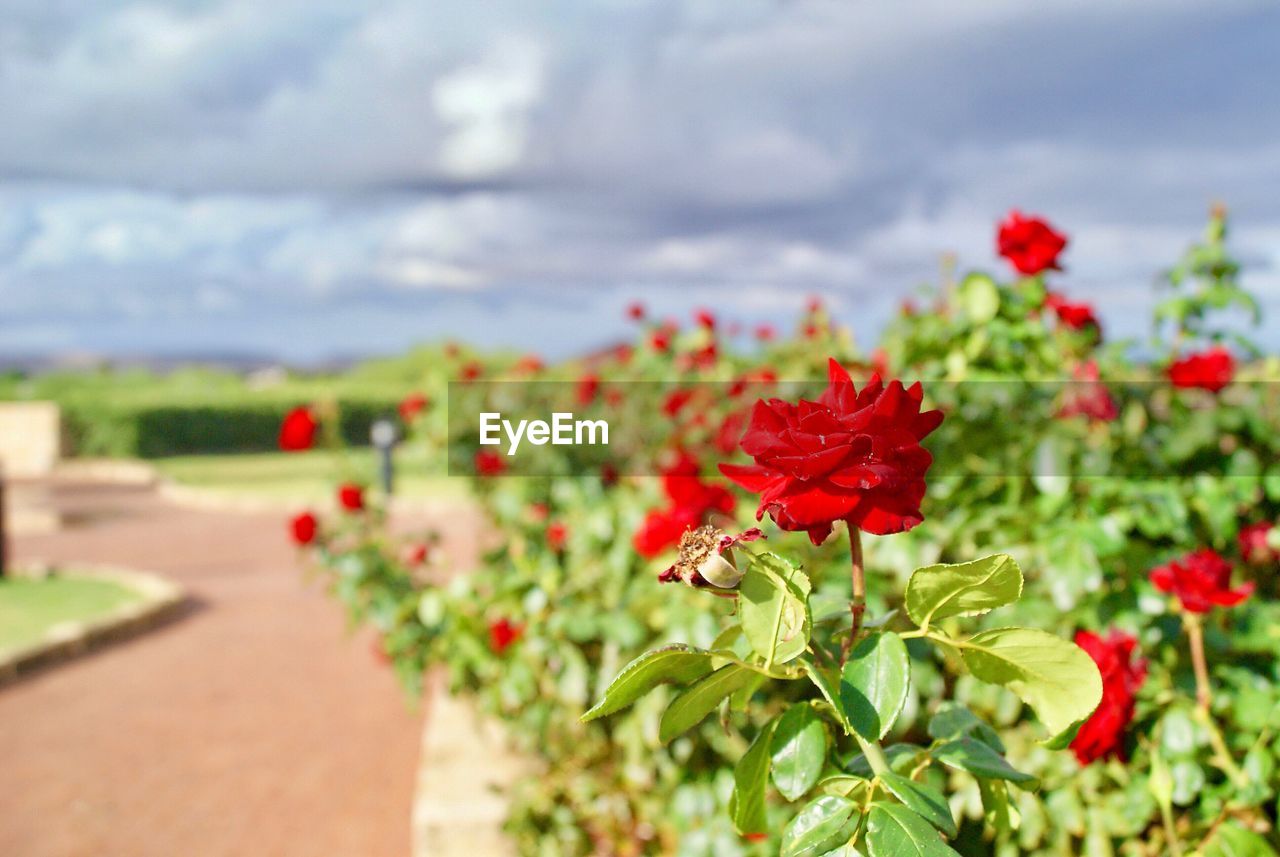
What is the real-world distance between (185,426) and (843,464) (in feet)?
71.2

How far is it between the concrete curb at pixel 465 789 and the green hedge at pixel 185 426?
1782cm

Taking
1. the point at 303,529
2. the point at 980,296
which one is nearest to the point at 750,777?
the point at 980,296

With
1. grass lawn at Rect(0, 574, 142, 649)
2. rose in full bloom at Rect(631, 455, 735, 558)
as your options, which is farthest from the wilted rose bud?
grass lawn at Rect(0, 574, 142, 649)

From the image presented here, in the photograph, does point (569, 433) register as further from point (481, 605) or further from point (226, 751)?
point (226, 751)

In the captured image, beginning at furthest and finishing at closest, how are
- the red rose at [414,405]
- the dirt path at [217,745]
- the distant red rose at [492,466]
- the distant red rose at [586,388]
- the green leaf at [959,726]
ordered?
the red rose at [414,405] < the distant red rose at [586,388] < the distant red rose at [492,466] < the dirt path at [217,745] < the green leaf at [959,726]

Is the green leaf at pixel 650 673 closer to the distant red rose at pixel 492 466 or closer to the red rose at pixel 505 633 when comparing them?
the red rose at pixel 505 633

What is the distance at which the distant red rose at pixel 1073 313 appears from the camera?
90.0 inches

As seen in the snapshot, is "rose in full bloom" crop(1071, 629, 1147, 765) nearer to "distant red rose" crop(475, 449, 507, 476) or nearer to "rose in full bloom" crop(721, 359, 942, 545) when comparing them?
"rose in full bloom" crop(721, 359, 942, 545)

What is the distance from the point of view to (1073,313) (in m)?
2.29

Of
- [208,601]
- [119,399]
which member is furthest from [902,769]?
[119,399]

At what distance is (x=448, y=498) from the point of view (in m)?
12.9

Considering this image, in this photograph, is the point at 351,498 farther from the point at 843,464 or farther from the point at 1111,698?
the point at 843,464

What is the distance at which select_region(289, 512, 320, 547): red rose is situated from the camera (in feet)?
10.7

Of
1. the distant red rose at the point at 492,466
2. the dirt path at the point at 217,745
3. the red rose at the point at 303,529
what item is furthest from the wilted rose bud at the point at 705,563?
the distant red rose at the point at 492,466
